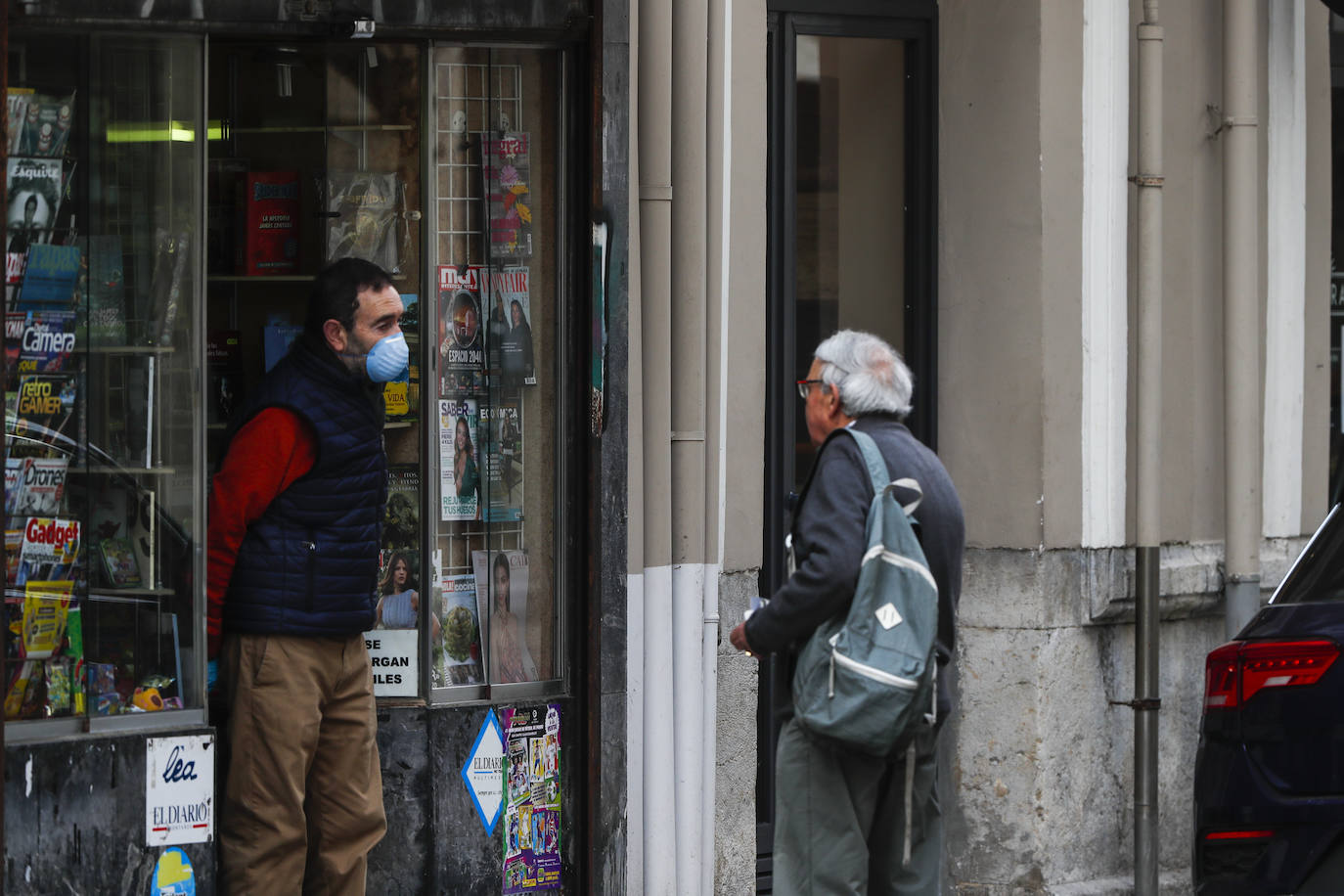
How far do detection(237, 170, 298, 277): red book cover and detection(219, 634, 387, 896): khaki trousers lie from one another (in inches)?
55.7

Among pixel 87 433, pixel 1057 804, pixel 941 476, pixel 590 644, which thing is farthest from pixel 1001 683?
pixel 87 433

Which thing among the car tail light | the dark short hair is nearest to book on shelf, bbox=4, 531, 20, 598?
the dark short hair

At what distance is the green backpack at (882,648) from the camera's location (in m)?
4.15

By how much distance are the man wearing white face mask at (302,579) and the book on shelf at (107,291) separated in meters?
0.42

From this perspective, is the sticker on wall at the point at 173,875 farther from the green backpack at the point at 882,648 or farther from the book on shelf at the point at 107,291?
the green backpack at the point at 882,648

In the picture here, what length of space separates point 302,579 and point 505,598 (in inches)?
35.1

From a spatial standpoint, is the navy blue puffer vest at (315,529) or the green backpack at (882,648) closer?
the green backpack at (882,648)

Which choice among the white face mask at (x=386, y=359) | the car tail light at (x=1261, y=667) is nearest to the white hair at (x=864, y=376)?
the car tail light at (x=1261, y=667)

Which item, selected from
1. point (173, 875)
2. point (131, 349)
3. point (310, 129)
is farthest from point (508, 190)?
point (173, 875)

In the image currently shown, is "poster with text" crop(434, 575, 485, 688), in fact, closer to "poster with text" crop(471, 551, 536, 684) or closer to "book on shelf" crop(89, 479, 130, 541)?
"poster with text" crop(471, 551, 536, 684)

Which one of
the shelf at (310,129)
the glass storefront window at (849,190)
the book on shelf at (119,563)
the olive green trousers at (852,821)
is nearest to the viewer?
the olive green trousers at (852,821)

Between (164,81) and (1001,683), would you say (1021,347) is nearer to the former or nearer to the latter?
(1001,683)

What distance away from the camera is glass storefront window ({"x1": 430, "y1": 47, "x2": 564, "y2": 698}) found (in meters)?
5.52

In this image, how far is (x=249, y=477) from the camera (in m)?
4.84
